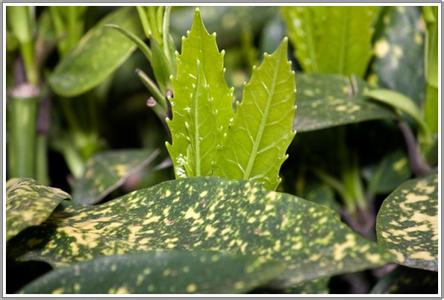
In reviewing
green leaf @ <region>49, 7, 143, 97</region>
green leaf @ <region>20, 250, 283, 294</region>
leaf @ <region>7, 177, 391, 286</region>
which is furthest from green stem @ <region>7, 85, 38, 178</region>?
green leaf @ <region>20, 250, 283, 294</region>

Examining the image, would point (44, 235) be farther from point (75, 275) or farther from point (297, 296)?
point (297, 296)

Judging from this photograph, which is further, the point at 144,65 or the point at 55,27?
the point at 144,65

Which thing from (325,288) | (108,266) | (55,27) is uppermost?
(55,27)

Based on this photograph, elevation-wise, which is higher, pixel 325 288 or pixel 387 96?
pixel 387 96

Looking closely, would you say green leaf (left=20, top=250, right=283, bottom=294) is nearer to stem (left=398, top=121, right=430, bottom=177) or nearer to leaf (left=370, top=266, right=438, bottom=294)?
leaf (left=370, top=266, right=438, bottom=294)

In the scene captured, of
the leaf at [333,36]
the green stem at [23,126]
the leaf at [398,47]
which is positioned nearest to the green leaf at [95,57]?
the green stem at [23,126]

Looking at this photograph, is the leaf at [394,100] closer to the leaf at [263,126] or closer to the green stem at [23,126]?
the leaf at [263,126]

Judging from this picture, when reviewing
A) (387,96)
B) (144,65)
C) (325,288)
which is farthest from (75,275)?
(144,65)
